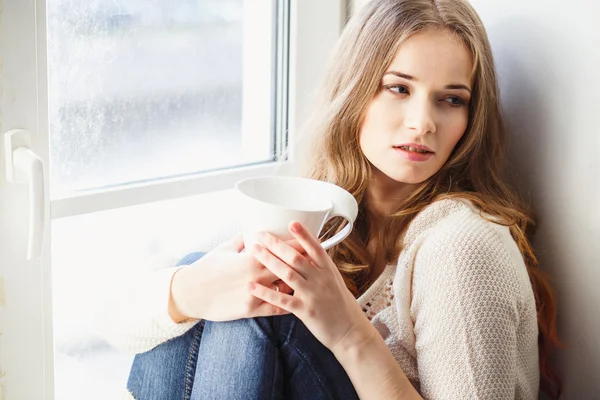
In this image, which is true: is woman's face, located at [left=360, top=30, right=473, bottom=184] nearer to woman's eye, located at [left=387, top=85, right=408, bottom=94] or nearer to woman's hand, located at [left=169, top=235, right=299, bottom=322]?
woman's eye, located at [left=387, top=85, right=408, bottom=94]

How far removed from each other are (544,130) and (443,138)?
19 centimetres

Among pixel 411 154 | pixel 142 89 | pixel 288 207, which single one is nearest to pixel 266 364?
pixel 288 207

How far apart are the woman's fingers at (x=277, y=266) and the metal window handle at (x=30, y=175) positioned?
0.37m

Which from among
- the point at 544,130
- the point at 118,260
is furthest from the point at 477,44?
the point at 118,260

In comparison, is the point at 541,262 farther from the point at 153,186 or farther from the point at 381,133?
the point at 153,186

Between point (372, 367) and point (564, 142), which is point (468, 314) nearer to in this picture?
point (372, 367)

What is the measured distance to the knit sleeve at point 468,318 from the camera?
985mm

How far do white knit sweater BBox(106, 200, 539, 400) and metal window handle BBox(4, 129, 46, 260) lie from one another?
18cm

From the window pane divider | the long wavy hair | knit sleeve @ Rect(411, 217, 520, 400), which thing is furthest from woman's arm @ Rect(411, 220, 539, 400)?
the window pane divider

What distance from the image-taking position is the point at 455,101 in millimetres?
1157

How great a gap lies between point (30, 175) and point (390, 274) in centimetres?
56

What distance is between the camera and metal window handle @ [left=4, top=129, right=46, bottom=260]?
3.58 feet

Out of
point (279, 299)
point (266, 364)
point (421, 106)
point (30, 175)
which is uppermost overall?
point (421, 106)

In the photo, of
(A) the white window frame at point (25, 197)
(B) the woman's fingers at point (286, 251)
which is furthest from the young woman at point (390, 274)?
(A) the white window frame at point (25, 197)
